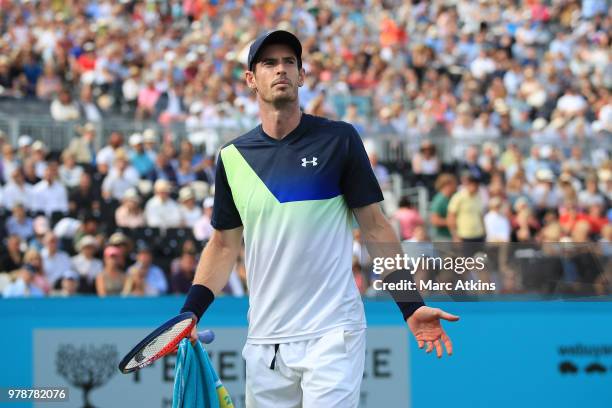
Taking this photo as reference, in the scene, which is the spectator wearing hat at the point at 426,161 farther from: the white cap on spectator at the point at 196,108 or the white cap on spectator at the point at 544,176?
the white cap on spectator at the point at 196,108


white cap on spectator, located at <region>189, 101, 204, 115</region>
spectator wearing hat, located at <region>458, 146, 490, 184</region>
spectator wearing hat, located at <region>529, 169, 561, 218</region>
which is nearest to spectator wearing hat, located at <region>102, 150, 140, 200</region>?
white cap on spectator, located at <region>189, 101, 204, 115</region>

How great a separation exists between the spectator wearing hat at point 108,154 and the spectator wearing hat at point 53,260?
6.02 ft

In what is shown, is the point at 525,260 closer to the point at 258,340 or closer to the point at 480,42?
the point at 258,340

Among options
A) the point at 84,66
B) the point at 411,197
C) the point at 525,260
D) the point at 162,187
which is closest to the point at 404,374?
the point at 525,260

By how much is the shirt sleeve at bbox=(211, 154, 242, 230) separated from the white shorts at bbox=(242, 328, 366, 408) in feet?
1.79

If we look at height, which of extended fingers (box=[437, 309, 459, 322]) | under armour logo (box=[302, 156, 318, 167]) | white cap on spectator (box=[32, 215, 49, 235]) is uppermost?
under armour logo (box=[302, 156, 318, 167])

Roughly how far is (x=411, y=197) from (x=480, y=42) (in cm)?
625

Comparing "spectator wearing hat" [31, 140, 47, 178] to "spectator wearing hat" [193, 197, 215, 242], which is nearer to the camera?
"spectator wearing hat" [193, 197, 215, 242]

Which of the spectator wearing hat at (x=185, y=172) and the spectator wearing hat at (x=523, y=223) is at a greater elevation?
the spectator wearing hat at (x=185, y=172)

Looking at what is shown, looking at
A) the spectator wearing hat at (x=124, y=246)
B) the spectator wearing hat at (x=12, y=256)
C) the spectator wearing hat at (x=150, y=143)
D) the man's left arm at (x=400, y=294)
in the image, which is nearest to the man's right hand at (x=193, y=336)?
the man's left arm at (x=400, y=294)

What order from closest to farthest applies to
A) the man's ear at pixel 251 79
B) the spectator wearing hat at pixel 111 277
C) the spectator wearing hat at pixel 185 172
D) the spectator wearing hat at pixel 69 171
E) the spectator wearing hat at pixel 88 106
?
1. the man's ear at pixel 251 79
2. the spectator wearing hat at pixel 111 277
3. the spectator wearing hat at pixel 69 171
4. the spectator wearing hat at pixel 185 172
5. the spectator wearing hat at pixel 88 106

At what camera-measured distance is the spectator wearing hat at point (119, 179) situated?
13.0 m

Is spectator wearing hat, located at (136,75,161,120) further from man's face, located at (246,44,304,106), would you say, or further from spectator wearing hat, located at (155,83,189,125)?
man's face, located at (246,44,304,106)

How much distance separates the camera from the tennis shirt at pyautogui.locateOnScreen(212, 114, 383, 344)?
4.57 m
